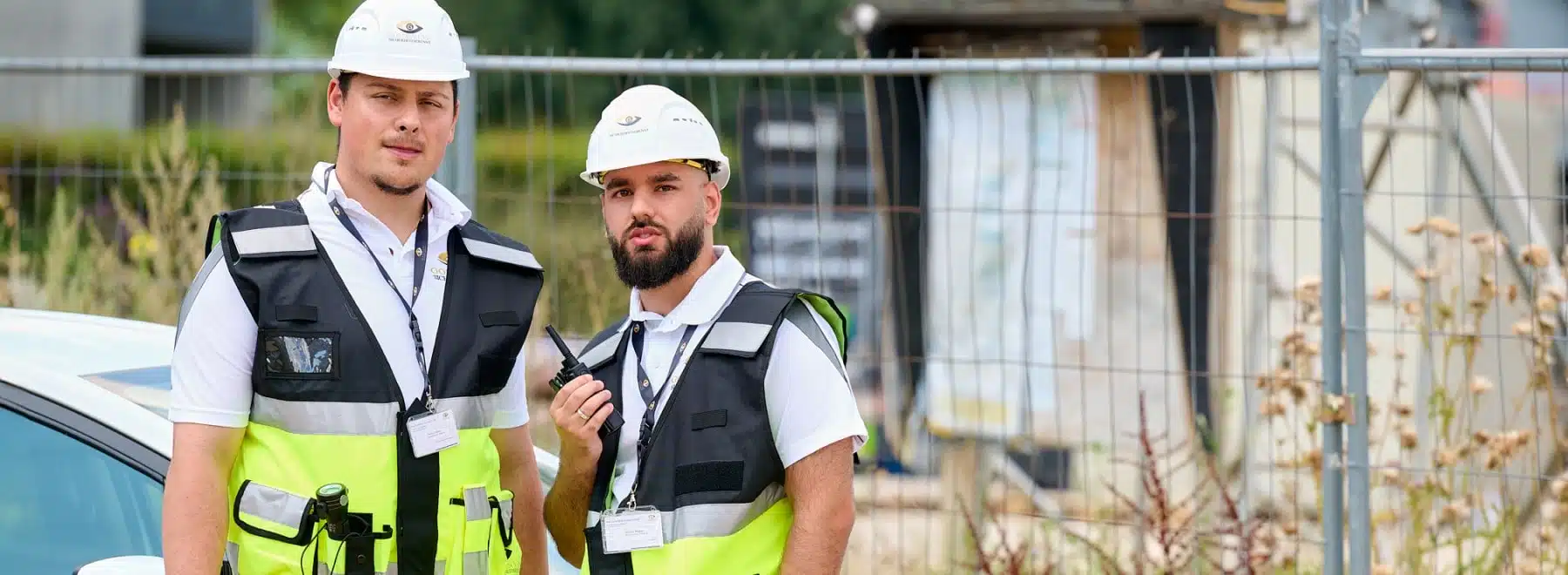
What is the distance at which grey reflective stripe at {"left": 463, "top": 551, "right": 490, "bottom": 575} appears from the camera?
8.98ft

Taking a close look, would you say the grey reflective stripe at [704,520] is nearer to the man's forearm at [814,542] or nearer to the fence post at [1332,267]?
the man's forearm at [814,542]

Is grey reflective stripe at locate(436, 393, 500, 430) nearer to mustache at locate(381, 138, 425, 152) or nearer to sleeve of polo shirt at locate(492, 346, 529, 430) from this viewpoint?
sleeve of polo shirt at locate(492, 346, 529, 430)

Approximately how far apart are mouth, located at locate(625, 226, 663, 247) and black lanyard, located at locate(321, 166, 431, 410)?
343 millimetres

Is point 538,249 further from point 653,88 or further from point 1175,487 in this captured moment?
point 1175,487

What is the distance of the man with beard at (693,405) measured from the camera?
106 inches

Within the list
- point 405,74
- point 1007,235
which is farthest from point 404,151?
point 1007,235

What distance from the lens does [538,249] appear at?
6.00m

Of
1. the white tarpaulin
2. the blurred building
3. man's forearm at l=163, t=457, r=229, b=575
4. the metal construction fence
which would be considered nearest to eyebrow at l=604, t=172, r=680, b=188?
man's forearm at l=163, t=457, r=229, b=575

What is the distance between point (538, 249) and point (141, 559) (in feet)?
10.2

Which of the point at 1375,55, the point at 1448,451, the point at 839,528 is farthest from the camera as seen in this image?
the point at 1448,451

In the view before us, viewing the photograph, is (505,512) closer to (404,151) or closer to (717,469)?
(717,469)

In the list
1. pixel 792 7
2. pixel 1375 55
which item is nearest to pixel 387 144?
pixel 1375 55

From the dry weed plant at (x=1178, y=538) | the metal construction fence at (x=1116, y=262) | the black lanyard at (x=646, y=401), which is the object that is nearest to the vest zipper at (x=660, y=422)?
the black lanyard at (x=646, y=401)

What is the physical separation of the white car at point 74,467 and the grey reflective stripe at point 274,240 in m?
0.55
